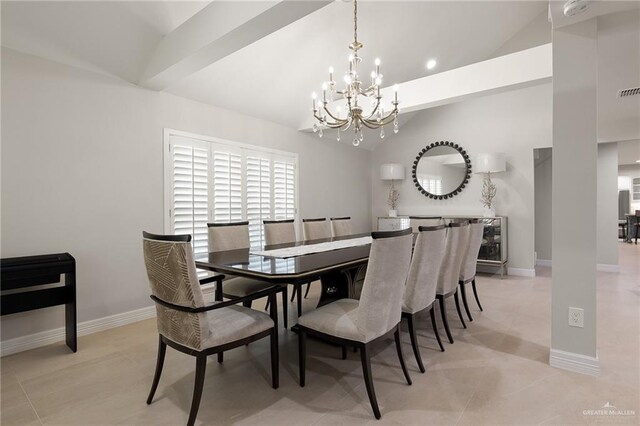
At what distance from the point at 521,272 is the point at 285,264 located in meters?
4.76

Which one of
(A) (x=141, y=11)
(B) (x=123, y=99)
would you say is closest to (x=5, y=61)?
(B) (x=123, y=99)

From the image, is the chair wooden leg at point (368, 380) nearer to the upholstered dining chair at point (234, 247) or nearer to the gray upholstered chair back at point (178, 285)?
the gray upholstered chair back at point (178, 285)

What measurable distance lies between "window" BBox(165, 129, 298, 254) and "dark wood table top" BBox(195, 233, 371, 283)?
3.95 feet

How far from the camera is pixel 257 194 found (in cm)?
452

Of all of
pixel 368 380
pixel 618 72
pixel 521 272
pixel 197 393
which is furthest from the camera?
pixel 521 272

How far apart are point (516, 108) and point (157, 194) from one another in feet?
18.3

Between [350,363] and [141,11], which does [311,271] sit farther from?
[141,11]

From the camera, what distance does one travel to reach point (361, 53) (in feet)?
14.0

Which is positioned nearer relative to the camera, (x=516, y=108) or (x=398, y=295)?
(x=398, y=295)

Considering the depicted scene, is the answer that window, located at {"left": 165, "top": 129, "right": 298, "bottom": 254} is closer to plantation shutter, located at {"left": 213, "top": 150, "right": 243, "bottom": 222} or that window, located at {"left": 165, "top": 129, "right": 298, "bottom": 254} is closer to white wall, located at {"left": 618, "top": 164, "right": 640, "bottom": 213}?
plantation shutter, located at {"left": 213, "top": 150, "right": 243, "bottom": 222}

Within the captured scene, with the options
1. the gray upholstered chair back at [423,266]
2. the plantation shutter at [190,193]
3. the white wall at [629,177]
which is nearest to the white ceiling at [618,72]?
the gray upholstered chair back at [423,266]

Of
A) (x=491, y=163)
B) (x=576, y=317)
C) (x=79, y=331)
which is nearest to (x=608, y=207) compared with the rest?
(x=491, y=163)

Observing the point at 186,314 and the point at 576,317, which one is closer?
the point at 186,314

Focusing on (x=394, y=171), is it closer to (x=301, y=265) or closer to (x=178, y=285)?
(x=301, y=265)
